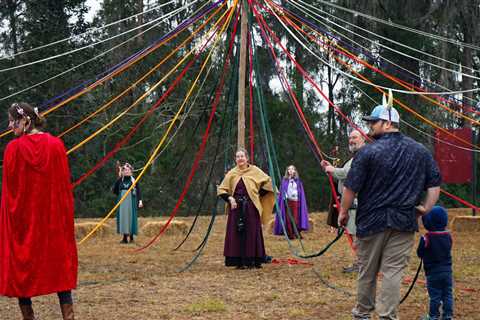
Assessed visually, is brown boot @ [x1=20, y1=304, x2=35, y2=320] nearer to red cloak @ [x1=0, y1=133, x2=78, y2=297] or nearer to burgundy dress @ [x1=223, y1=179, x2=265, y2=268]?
red cloak @ [x1=0, y1=133, x2=78, y2=297]

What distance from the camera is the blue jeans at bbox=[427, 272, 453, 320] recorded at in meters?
5.08

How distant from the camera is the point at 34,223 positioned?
180 inches

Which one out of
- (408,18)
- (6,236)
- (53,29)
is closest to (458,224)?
(408,18)

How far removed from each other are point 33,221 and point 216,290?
2714 millimetres

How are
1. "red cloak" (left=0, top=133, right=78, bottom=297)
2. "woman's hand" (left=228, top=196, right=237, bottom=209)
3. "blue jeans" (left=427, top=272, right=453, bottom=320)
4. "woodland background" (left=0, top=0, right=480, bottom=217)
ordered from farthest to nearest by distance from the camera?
"woodland background" (left=0, top=0, right=480, bottom=217)
"woman's hand" (left=228, top=196, right=237, bottom=209)
"blue jeans" (left=427, top=272, right=453, bottom=320)
"red cloak" (left=0, top=133, right=78, bottom=297)

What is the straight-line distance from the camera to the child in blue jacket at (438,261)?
509 cm

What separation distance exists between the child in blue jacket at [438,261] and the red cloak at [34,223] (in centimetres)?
261

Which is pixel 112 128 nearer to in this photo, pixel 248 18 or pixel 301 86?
pixel 301 86

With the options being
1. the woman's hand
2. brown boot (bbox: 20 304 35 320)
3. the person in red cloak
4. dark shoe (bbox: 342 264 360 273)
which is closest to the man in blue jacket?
the person in red cloak

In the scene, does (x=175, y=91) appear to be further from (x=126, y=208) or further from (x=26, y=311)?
(x=26, y=311)

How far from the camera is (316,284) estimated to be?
7289mm

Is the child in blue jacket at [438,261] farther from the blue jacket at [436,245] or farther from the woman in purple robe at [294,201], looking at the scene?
the woman in purple robe at [294,201]

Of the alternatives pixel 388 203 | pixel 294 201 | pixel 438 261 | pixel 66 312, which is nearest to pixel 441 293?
pixel 438 261

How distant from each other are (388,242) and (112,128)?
17.3 meters
